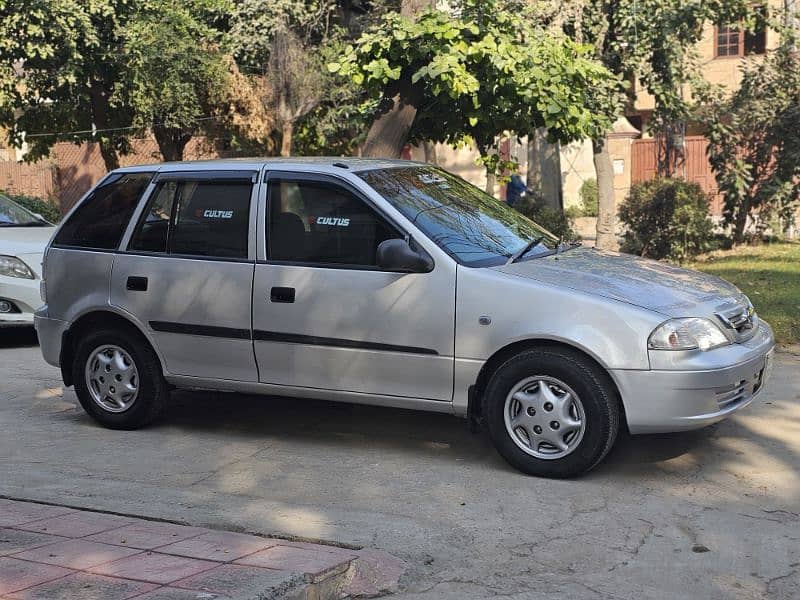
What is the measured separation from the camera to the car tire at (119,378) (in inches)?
268

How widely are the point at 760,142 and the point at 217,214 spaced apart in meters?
12.3

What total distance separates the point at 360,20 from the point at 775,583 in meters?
15.9

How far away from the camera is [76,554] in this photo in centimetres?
438

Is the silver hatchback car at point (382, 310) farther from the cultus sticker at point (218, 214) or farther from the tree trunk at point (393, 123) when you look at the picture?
the tree trunk at point (393, 123)

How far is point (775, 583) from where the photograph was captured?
428cm

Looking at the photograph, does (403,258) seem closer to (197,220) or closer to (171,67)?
(197,220)

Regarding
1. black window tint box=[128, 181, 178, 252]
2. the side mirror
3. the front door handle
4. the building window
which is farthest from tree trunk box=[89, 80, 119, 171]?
the building window

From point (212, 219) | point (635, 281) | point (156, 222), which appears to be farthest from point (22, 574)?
point (635, 281)

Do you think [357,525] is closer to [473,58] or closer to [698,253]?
[473,58]

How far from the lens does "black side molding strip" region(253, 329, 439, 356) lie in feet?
19.5

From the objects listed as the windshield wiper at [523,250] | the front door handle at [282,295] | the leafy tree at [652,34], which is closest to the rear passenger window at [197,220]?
the front door handle at [282,295]

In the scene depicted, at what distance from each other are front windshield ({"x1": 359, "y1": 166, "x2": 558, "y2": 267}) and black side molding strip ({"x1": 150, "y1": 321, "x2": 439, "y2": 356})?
0.62 metres

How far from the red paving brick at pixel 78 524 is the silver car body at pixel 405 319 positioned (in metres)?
1.64

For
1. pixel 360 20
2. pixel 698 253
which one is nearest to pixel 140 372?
pixel 698 253
